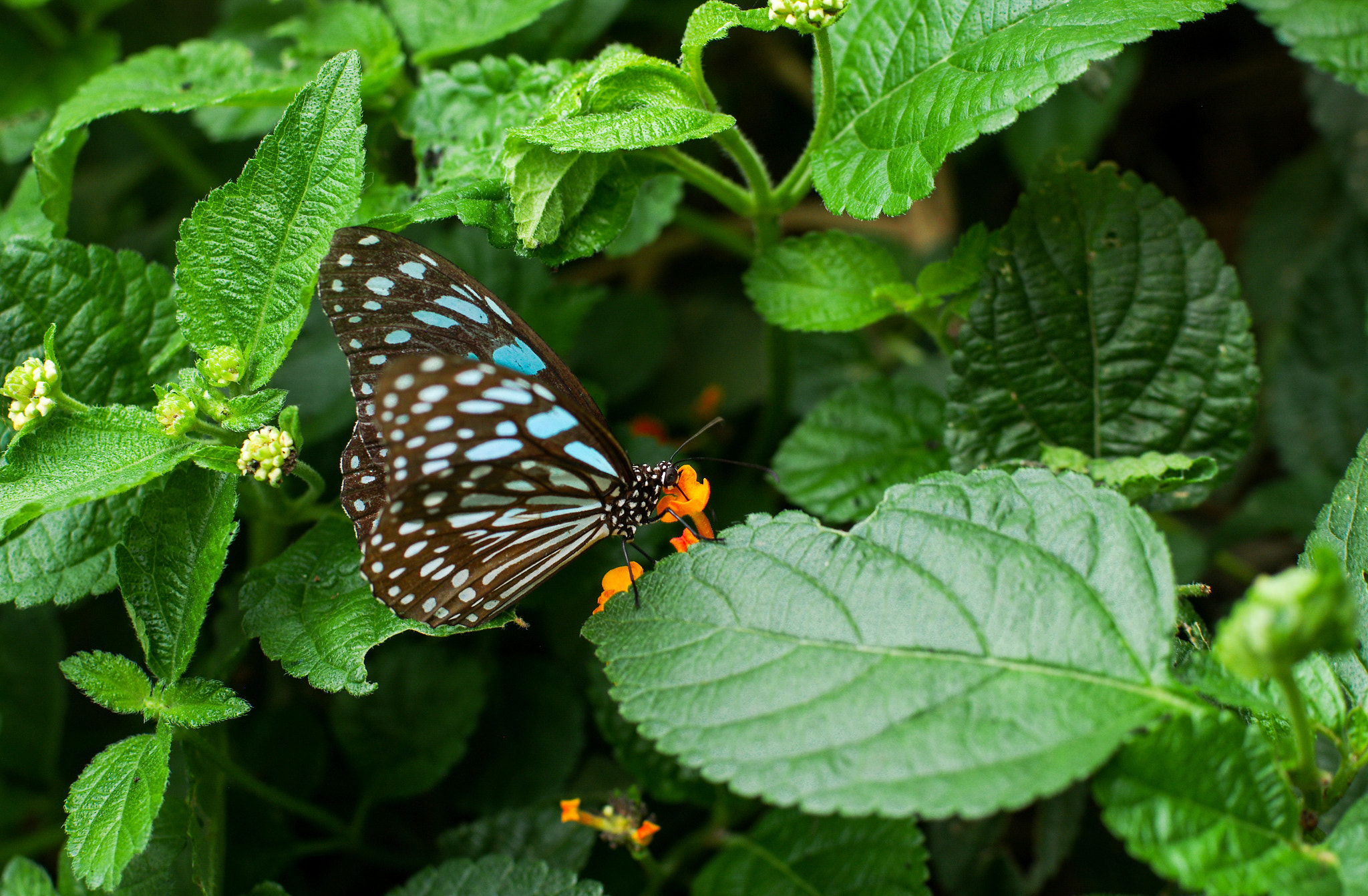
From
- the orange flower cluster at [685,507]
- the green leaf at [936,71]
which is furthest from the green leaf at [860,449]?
the green leaf at [936,71]

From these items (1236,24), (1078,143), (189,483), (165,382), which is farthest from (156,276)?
(1236,24)

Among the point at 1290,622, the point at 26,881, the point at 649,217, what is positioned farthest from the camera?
the point at 649,217

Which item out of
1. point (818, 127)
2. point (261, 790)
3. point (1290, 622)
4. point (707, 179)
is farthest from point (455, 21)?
point (1290, 622)

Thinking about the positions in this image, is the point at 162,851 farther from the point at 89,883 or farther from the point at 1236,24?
the point at 1236,24

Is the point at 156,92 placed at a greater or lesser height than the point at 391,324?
greater

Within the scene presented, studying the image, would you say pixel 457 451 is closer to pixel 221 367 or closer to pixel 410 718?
pixel 221 367
